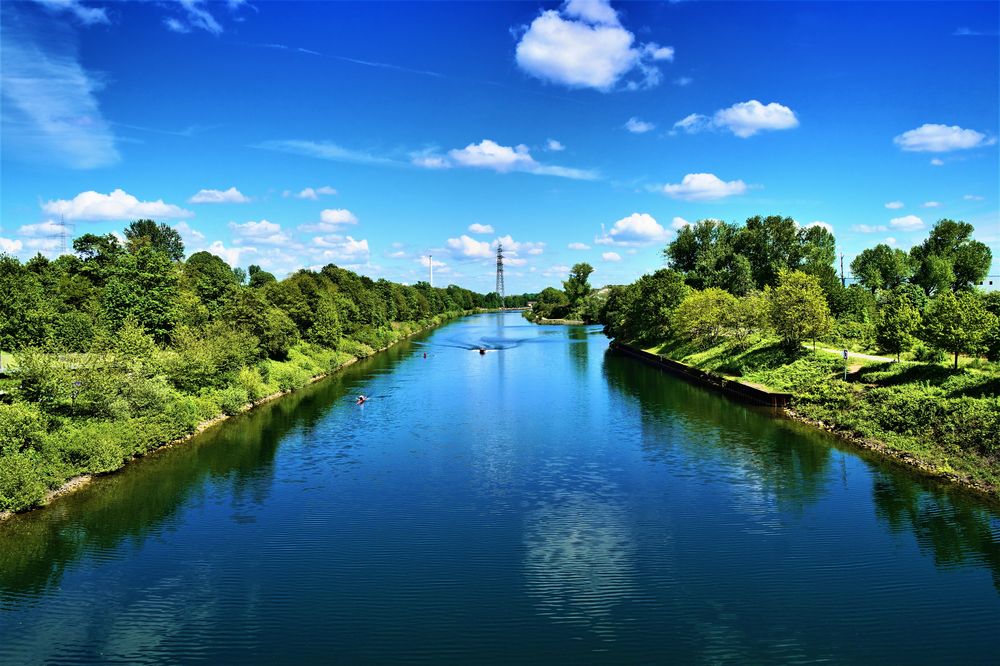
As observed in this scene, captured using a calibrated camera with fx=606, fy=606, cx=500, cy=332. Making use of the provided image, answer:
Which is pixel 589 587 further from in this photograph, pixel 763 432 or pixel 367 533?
pixel 763 432

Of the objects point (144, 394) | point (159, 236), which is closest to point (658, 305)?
point (144, 394)

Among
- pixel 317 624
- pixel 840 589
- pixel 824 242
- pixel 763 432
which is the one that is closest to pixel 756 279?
pixel 824 242

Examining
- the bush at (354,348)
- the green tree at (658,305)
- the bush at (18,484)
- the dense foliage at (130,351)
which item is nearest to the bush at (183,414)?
the dense foliage at (130,351)

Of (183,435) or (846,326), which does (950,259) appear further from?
(183,435)

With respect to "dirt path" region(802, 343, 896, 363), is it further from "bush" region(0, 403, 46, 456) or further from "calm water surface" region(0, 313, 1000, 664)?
"bush" region(0, 403, 46, 456)

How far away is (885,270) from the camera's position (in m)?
82.9

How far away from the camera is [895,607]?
1681 centimetres

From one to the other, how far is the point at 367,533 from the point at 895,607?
16898mm

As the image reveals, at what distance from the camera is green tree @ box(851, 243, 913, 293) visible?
81.3 meters

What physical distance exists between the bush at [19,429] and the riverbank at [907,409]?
39321mm

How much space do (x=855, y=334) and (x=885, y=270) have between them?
3478 centimetres

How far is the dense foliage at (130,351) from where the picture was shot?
28.0m

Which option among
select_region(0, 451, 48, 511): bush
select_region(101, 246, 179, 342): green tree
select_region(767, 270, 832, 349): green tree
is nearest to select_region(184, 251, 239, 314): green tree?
select_region(101, 246, 179, 342): green tree

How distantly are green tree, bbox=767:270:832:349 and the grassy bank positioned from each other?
6.03 feet
